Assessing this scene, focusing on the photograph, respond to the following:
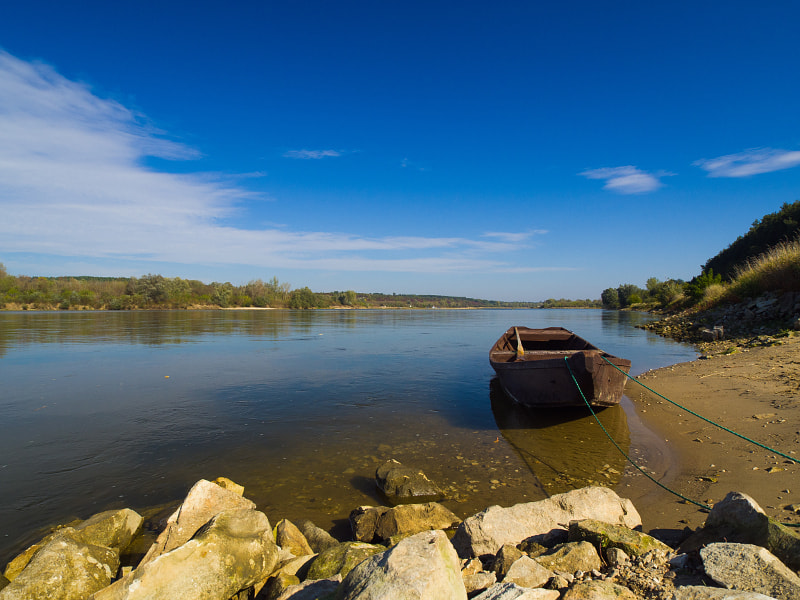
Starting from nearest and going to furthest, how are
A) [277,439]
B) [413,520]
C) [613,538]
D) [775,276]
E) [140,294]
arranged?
[613,538] < [413,520] < [277,439] < [775,276] < [140,294]

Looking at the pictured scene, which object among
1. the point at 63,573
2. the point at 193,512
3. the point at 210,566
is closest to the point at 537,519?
the point at 210,566

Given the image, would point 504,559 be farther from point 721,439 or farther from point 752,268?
point 752,268

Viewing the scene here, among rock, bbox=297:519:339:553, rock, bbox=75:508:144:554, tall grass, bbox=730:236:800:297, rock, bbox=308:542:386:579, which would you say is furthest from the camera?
tall grass, bbox=730:236:800:297

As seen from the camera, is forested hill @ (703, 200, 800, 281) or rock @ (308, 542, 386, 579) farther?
forested hill @ (703, 200, 800, 281)

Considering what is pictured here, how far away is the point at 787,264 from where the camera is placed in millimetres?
18672

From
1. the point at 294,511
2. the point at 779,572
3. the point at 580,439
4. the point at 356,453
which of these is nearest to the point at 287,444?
the point at 356,453

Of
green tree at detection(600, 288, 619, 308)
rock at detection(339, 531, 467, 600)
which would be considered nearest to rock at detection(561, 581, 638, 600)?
rock at detection(339, 531, 467, 600)

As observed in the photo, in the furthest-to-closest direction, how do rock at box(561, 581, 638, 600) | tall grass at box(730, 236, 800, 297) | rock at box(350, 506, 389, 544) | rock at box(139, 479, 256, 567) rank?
tall grass at box(730, 236, 800, 297), rock at box(350, 506, 389, 544), rock at box(139, 479, 256, 567), rock at box(561, 581, 638, 600)

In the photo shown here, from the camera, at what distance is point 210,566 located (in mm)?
3148

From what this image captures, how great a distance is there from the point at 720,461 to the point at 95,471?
910 centimetres

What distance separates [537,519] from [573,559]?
2.81ft

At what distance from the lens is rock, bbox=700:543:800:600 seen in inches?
98.7

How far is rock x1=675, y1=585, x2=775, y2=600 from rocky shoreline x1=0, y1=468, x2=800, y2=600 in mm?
12

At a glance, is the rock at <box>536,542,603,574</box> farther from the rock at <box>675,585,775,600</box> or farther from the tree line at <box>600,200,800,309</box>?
the tree line at <box>600,200,800,309</box>
